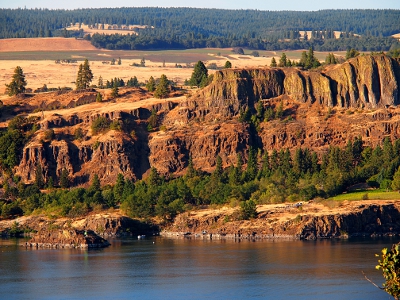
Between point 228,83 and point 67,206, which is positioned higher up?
point 228,83

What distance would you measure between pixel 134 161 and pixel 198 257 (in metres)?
35.2

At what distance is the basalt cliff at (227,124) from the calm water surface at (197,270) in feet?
73.3

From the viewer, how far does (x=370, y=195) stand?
105 metres

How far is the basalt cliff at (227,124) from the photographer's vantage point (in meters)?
118

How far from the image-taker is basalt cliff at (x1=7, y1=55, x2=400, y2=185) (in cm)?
11831

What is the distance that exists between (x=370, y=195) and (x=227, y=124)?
20646mm

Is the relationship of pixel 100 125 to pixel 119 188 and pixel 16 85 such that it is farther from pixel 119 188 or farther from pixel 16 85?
pixel 16 85

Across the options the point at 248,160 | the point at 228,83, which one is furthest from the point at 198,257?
the point at 228,83

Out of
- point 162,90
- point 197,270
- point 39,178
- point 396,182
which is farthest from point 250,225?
point 162,90

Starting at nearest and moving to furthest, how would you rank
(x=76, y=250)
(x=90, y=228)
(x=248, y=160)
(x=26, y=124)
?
1. (x=76, y=250)
2. (x=90, y=228)
3. (x=248, y=160)
4. (x=26, y=124)

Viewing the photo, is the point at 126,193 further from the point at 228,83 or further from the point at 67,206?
the point at 228,83

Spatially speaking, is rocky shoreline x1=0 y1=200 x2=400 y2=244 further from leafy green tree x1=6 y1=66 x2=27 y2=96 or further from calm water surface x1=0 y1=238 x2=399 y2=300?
leafy green tree x1=6 y1=66 x2=27 y2=96

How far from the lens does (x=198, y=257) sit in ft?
284

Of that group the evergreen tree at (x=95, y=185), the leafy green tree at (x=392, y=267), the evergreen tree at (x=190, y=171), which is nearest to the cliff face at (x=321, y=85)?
the evergreen tree at (x=190, y=171)
